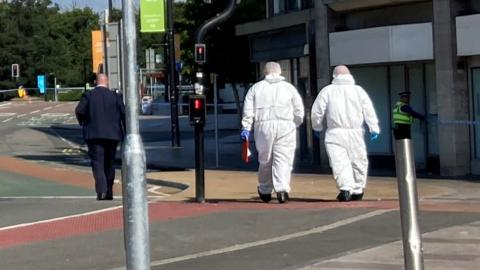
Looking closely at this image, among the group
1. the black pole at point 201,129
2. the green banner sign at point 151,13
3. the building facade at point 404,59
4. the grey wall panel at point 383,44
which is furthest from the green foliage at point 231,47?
the black pole at point 201,129

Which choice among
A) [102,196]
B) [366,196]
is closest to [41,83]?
[102,196]

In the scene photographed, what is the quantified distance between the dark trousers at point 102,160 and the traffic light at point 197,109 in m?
1.57

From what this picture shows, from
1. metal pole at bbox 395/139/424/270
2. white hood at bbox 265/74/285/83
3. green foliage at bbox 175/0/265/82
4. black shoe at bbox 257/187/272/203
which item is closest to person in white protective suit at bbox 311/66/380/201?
white hood at bbox 265/74/285/83

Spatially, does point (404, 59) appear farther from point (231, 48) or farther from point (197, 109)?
point (231, 48)

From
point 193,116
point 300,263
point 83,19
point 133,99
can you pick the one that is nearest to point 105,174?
→ point 193,116

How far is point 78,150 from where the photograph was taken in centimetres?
3256

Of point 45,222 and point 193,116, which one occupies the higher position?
point 193,116

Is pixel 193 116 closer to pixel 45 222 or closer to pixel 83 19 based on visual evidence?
pixel 45 222

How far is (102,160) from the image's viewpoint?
48.0 feet

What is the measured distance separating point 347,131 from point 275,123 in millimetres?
972

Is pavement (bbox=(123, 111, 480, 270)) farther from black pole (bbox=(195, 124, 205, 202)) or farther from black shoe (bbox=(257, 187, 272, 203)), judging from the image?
black pole (bbox=(195, 124, 205, 202))

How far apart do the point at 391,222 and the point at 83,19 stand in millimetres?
102883

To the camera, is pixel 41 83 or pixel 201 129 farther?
pixel 41 83

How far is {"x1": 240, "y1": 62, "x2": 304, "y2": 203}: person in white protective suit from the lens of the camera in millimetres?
13203
